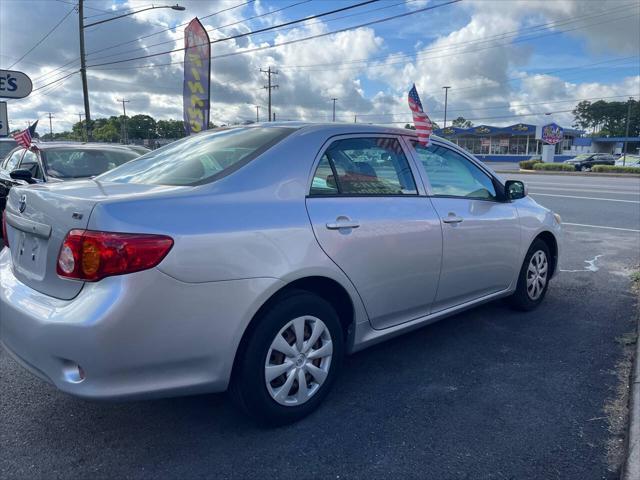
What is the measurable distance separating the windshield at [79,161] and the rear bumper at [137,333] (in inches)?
189

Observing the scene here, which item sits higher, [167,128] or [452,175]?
[167,128]

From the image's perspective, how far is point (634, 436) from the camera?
9.08 feet

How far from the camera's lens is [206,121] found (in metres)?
10.0

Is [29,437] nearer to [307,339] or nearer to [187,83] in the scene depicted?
[307,339]

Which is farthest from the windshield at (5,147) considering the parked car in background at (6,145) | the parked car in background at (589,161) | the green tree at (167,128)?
the green tree at (167,128)

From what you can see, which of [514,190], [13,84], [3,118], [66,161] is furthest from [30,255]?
[3,118]

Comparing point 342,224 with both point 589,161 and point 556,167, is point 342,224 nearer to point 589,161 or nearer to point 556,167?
point 556,167

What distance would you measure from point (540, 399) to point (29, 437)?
2.99m

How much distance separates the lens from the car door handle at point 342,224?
299 cm

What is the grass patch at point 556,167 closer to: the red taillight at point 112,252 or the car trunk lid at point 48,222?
the car trunk lid at point 48,222

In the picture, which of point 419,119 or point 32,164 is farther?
point 32,164

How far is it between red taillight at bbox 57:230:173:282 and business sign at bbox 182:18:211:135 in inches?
315

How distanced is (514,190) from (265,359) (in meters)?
2.88

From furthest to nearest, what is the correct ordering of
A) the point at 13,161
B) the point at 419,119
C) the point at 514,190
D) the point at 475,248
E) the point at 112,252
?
1. the point at 13,161
2. the point at 514,190
3. the point at 419,119
4. the point at 475,248
5. the point at 112,252
